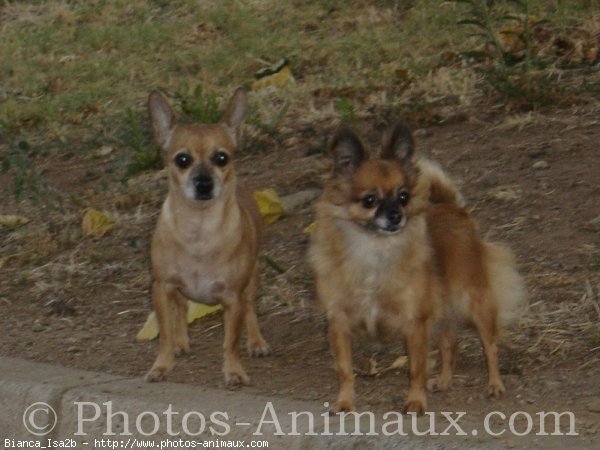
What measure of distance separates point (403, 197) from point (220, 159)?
4.02 feet

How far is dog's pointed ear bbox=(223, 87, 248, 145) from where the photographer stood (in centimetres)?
695

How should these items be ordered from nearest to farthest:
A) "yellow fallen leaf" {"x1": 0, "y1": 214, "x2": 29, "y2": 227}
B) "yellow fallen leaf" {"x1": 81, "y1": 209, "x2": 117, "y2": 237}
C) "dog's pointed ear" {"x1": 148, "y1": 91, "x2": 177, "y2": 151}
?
"dog's pointed ear" {"x1": 148, "y1": 91, "x2": 177, "y2": 151} < "yellow fallen leaf" {"x1": 81, "y1": 209, "x2": 117, "y2": 237} < "yellow fallen leaf" {"x1": 0, "y1": 214, "x2": 29, "y2": 227}

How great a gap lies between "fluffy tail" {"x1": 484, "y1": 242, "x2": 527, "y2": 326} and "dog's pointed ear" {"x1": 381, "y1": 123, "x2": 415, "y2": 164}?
2.14 feet

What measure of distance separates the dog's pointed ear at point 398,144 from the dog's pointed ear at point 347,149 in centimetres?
13

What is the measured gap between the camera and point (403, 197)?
222 inches

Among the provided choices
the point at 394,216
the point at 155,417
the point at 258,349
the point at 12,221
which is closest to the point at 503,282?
the point at 394,216

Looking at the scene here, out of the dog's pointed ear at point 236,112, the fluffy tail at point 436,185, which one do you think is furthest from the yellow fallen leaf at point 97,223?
the fluffy tail at point 436,185

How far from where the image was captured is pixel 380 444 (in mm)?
4918

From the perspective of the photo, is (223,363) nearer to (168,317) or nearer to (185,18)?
(168,317)

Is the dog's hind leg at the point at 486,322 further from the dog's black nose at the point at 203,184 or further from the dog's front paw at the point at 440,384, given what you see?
the dog's black nose at the point at 203,184

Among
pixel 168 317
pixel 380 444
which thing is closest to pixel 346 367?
pixel 380 444

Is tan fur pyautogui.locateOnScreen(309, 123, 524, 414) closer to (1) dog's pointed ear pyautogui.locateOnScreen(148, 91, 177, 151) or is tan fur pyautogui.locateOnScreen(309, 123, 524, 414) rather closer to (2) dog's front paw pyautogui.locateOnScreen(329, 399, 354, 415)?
(2) dog's front paw pyautogui.locateOnScreen(329, 399, 354, 415)

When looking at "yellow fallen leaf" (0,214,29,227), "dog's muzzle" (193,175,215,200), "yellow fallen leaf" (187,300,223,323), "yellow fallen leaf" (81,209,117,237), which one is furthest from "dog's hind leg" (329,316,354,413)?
"yellow fallen leaf" (0,214,29,227)

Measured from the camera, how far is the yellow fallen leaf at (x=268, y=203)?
26.6 feet
